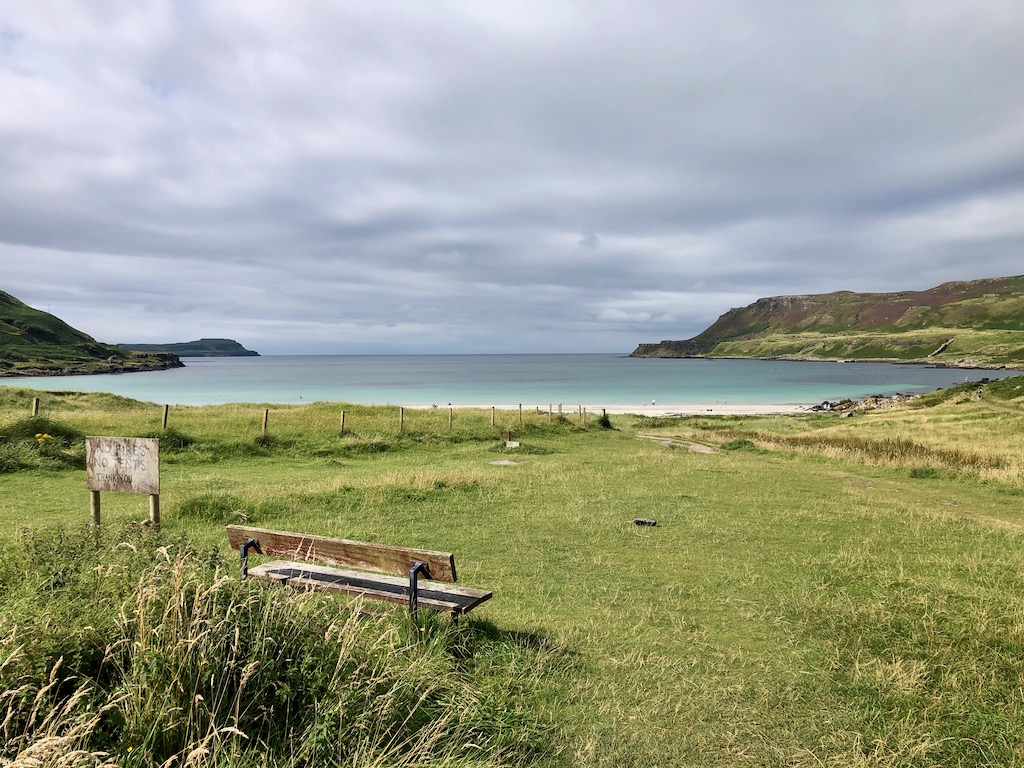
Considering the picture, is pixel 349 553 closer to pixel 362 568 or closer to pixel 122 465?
pixel 362 568

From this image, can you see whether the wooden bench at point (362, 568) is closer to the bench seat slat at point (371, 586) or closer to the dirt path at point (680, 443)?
the bench seat slat at point (371, 586)

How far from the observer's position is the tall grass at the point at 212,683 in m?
3.32

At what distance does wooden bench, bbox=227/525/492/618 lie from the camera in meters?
5.49

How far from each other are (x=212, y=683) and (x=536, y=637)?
341cm

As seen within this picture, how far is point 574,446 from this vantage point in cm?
2819

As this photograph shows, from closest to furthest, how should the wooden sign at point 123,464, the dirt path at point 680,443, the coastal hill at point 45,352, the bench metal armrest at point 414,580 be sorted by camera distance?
1. the bench metal armrest at point 414,580
2. the wooden sign at point 123,464
3. the dirt path at point 680,443
4. the coastal hill at point 45,352

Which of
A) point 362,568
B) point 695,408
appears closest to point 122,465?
point 362,568

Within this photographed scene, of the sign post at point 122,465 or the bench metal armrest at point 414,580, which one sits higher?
the sign post at point 122,465

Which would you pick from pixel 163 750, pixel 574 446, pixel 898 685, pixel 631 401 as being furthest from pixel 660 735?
pixel 631 401

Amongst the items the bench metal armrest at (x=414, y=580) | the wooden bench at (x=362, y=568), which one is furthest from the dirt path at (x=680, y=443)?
the bench metal armrest at (x=414, y=580)

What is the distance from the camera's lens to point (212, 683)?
354 cm

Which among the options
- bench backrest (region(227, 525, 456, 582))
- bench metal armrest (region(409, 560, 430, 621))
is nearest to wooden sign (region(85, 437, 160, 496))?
bench backrest (region(227, 525, 456, 582))

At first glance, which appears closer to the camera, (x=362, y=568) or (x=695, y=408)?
(x=362, y=568)

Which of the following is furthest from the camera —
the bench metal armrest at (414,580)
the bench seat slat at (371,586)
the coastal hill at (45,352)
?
the coastal hill at (45,352)
